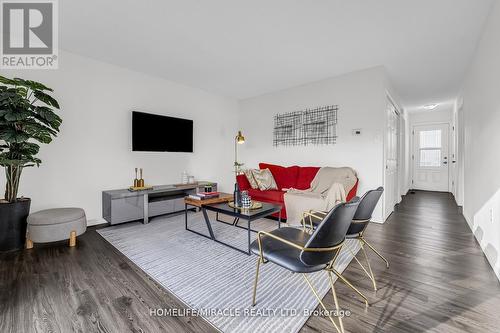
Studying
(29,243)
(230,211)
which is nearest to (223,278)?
(230,211)

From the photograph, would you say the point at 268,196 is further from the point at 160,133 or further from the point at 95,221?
the point at 95,221

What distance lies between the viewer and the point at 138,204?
3.55m

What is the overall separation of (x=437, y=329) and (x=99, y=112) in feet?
15.1

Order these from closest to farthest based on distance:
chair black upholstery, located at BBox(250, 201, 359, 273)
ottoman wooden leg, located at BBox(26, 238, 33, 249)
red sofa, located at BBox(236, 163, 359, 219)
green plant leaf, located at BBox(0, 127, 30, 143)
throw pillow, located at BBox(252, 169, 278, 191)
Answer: chair black upholstery, located at BBox(250, 201, 359, 273)
green plant leaf, located at BBox(0, 127, 30, 143)
ottoman wooden leg, located at BBox(26, 238, 33, 249)
red sofa, located at BBox(236, 163, 359, 219)
throw pillow, located at BBox(252, 169, 278, 191)

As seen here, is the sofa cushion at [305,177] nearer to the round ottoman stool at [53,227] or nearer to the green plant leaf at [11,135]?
the round ottoman stool at [53,227]

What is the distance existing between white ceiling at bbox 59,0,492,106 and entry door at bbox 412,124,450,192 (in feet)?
12.0

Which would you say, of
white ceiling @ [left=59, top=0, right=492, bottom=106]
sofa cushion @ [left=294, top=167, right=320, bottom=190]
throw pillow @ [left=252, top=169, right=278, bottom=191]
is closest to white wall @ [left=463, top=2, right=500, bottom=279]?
white ceiling @ [left=59, top=0, right=492, bottom=106]

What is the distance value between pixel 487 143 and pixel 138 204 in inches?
179

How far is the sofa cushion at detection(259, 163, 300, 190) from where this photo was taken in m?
4.45

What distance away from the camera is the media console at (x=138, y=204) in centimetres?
334

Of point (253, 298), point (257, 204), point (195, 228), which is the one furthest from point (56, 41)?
point (253, 298)

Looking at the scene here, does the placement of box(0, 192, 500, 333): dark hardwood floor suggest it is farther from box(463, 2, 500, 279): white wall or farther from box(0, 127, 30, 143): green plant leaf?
box(0, 127, 30, 143): green plant leaf

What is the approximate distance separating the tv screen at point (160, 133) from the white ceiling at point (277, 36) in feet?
2.79

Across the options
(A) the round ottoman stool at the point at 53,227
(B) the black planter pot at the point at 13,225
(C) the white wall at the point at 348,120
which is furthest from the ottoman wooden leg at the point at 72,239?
(C) the white wall at the point at 348,120
